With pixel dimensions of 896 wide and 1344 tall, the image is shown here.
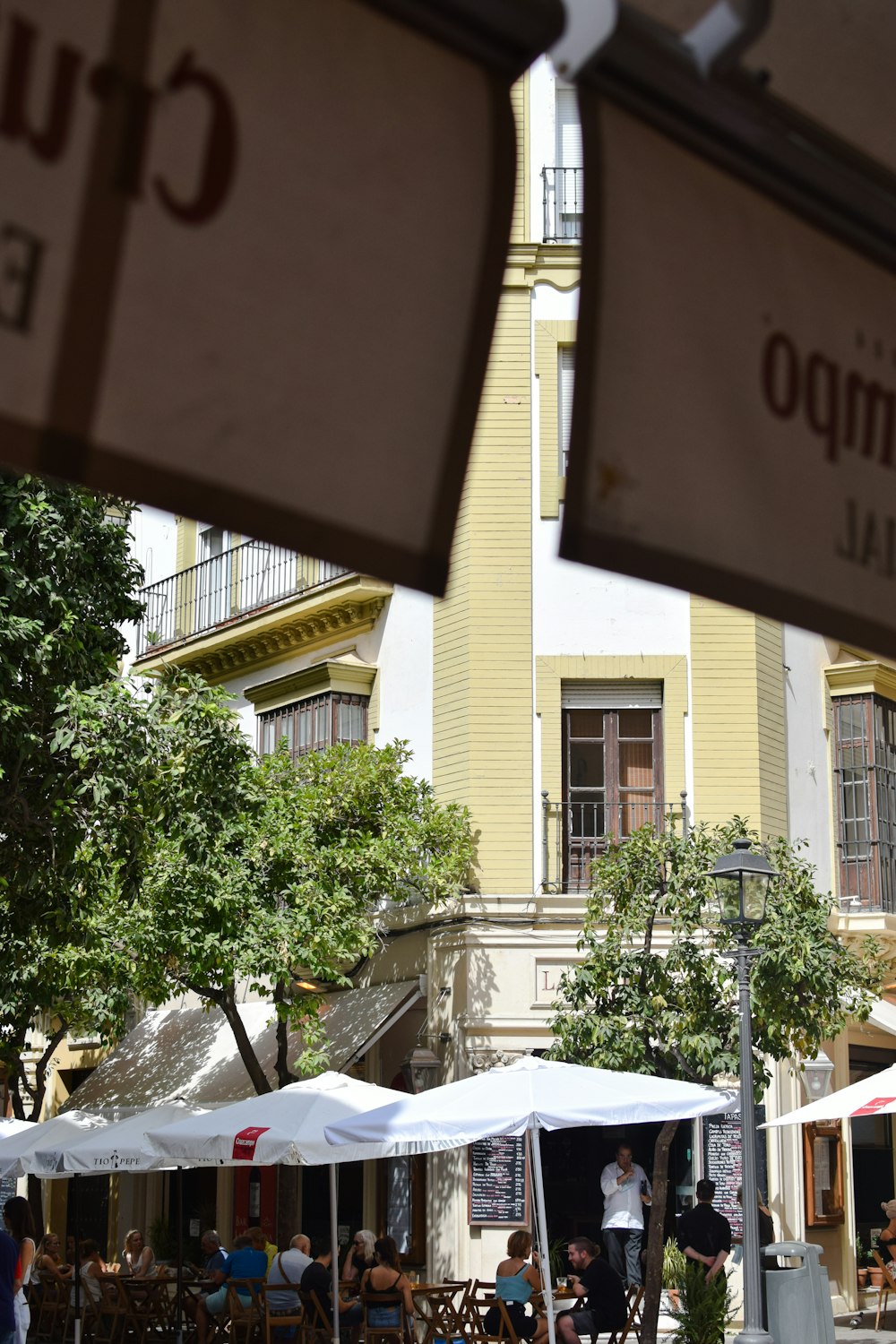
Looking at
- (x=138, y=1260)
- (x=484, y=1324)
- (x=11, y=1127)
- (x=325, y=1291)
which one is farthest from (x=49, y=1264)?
(x=484, y=1324)

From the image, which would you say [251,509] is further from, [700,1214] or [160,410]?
[700,1214]

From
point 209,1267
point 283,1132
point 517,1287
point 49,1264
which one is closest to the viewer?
point 517,1287

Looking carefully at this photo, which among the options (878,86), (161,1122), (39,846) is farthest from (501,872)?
(878,86)

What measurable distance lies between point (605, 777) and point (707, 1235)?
6706mm

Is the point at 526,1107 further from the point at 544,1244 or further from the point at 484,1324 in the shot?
the point at 484,1324

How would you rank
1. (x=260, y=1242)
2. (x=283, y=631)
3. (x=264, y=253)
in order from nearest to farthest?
(x=264, y=253) < (x=260, y=1242) < (x=283, y=631)

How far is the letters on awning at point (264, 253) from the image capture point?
1823 mm

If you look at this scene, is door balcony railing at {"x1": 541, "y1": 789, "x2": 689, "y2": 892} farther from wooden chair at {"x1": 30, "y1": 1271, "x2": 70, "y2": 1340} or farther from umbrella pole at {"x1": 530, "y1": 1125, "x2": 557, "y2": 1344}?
wooden chair at {"x1": 30, "y1": 1271, "x2": 70, "y2": 1340}

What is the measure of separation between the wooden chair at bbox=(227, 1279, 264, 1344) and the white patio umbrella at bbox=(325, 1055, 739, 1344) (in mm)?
2944

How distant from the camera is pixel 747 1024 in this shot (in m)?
14.2

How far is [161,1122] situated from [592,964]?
483 cm

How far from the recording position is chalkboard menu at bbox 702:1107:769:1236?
19.7 m

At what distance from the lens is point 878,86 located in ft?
9.18

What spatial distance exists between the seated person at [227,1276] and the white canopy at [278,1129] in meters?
1.47
